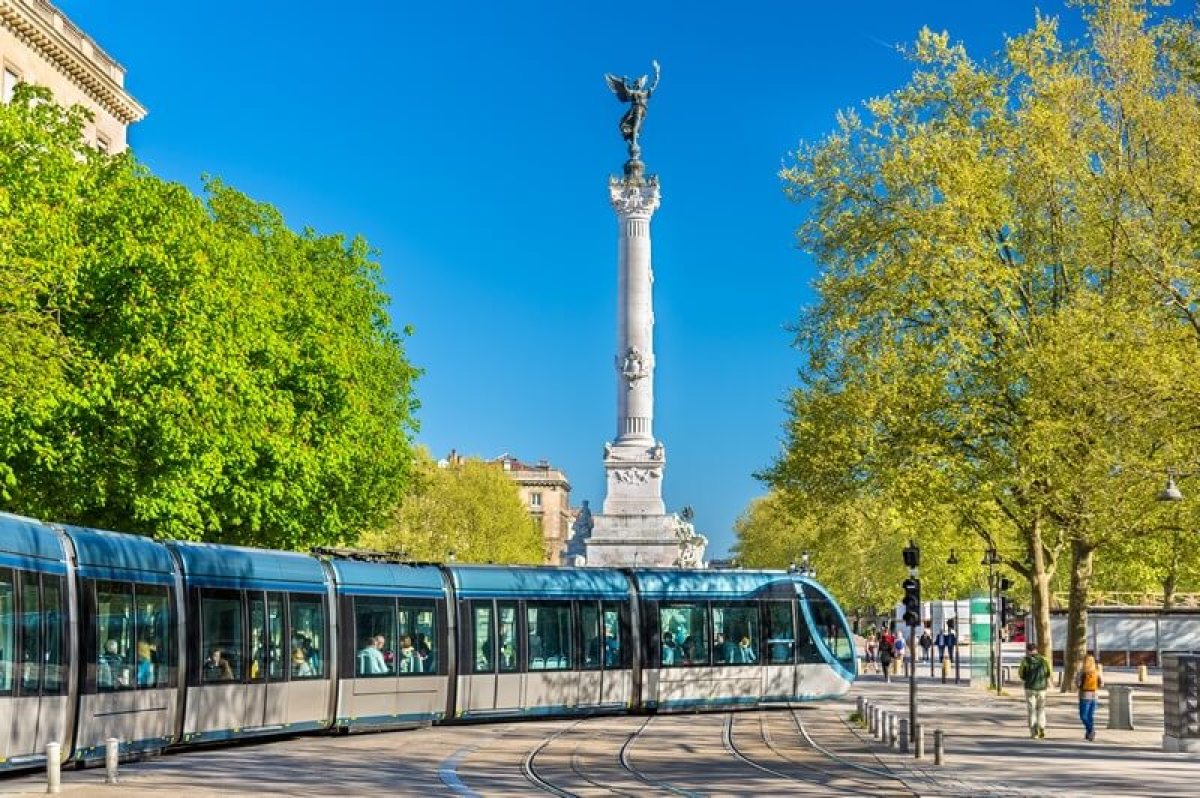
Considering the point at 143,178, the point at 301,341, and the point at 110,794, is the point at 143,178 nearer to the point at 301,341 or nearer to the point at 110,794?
the point at 301,341

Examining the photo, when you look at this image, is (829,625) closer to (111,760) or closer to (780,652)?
(780,652)

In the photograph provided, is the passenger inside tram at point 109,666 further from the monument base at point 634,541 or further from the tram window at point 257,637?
the monument base at point 634,541

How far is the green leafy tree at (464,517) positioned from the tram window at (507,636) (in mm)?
80945

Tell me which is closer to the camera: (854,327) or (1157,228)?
(1157,228)

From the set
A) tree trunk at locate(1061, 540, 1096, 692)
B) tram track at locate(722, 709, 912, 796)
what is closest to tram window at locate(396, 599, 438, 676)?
tram track at locate(722, 709, 912, 796)

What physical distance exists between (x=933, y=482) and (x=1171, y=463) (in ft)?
24.9

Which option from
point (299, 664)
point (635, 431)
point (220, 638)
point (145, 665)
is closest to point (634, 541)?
point (635, 431)

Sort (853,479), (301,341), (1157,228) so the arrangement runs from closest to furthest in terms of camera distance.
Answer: (1157,228)
(853,479)
(301,341)

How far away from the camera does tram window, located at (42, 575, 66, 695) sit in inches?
853

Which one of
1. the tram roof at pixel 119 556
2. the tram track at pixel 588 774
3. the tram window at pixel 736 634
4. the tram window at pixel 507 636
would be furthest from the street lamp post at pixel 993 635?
the tram roof at pixel 119 556

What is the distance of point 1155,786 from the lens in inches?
910

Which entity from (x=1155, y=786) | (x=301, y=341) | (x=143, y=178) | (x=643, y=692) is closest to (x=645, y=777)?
(x=1155, y=786)

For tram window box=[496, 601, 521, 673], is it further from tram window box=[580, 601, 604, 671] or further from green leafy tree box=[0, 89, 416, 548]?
A: green leafy tree box=[0, 89, 416, 548]

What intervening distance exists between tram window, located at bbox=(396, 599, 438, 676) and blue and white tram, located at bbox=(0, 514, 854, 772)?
0.11 feet
